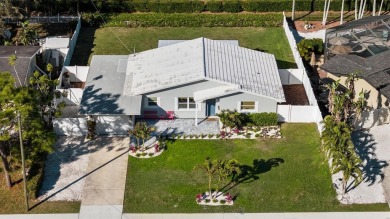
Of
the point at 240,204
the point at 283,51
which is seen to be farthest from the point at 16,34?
the point at 240,204

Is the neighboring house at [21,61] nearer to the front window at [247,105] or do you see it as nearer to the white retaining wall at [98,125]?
the white retaining wall at [98,125]

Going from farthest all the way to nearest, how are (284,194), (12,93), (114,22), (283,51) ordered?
1. (114,22)
2. (283,51)
3. (284,194)
4. (12,93)

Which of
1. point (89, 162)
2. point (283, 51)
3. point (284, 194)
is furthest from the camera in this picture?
point (283, 51)

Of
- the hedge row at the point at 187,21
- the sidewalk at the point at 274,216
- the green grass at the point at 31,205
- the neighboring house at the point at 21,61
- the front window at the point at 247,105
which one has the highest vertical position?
the hedge row at the point at 187,21

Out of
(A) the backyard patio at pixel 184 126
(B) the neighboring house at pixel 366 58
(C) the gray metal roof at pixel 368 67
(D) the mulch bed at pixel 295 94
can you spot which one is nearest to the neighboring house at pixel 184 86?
(A) the backyard patio at pixel 184 126

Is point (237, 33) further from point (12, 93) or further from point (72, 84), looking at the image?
point (12, 93)

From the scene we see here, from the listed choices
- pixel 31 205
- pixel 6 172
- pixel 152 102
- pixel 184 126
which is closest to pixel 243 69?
pixel 184 126

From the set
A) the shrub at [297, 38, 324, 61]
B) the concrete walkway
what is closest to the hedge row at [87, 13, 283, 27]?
the shrub at [297, 38, 324, 61]

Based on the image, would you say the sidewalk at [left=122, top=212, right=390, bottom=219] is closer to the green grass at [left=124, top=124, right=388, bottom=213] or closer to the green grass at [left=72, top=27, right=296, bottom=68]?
the green grass at [left=124, top=124, right=388, bottom=213]
